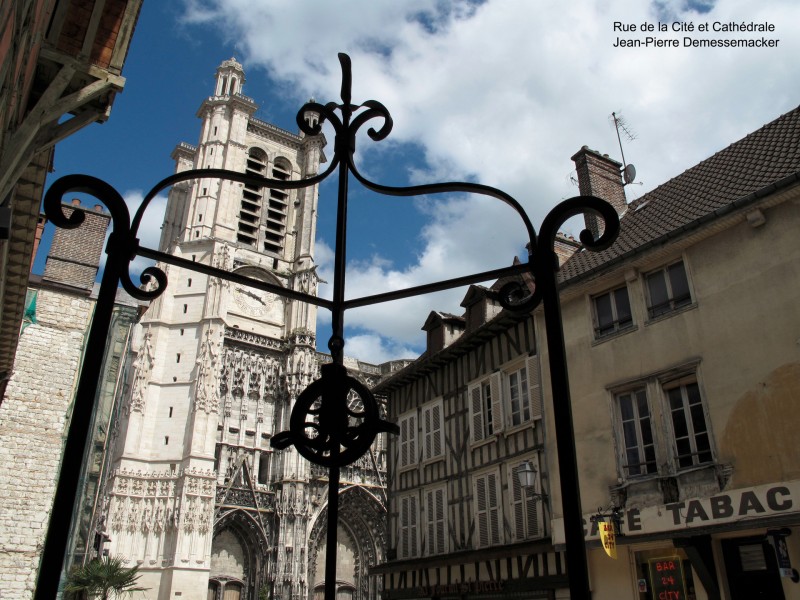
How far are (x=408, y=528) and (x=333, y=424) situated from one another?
12.8 metres

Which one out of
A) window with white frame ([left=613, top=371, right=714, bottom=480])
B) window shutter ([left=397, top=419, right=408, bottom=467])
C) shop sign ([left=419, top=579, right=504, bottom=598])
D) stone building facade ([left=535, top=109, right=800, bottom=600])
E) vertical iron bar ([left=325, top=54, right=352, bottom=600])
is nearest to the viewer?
vertical iron bar ([left=325, top=54, right=352, bottom=600])

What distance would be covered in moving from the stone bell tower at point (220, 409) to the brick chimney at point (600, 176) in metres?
19.9

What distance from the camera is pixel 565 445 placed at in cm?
162

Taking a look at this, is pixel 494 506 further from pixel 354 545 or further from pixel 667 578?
pixel 354 545

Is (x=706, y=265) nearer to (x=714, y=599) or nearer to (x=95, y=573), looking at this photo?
(x=714, y=599)

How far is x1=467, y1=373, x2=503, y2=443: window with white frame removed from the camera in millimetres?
12086

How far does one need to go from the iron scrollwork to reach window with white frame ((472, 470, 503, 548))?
9960 millimetres

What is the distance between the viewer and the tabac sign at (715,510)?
730 centimetres

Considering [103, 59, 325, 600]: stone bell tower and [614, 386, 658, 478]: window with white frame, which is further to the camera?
[103, 59, 325, 600]: stone bell tower

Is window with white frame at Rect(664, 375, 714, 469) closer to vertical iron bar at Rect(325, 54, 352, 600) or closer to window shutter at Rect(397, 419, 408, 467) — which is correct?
window shutter at Rect(397, 419, 408, 467)

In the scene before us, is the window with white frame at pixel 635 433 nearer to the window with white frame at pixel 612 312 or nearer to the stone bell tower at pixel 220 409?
the window with white frame at pixel 612 312

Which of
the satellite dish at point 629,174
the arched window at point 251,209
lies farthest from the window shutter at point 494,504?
the arched window at point 251,209

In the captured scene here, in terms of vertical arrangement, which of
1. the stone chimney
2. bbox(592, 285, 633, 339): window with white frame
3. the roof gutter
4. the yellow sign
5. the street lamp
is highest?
the stone chimney

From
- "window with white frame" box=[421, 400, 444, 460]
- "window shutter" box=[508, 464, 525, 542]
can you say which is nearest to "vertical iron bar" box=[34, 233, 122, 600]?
"window shutter" box=[508, 464, 525, 542]
